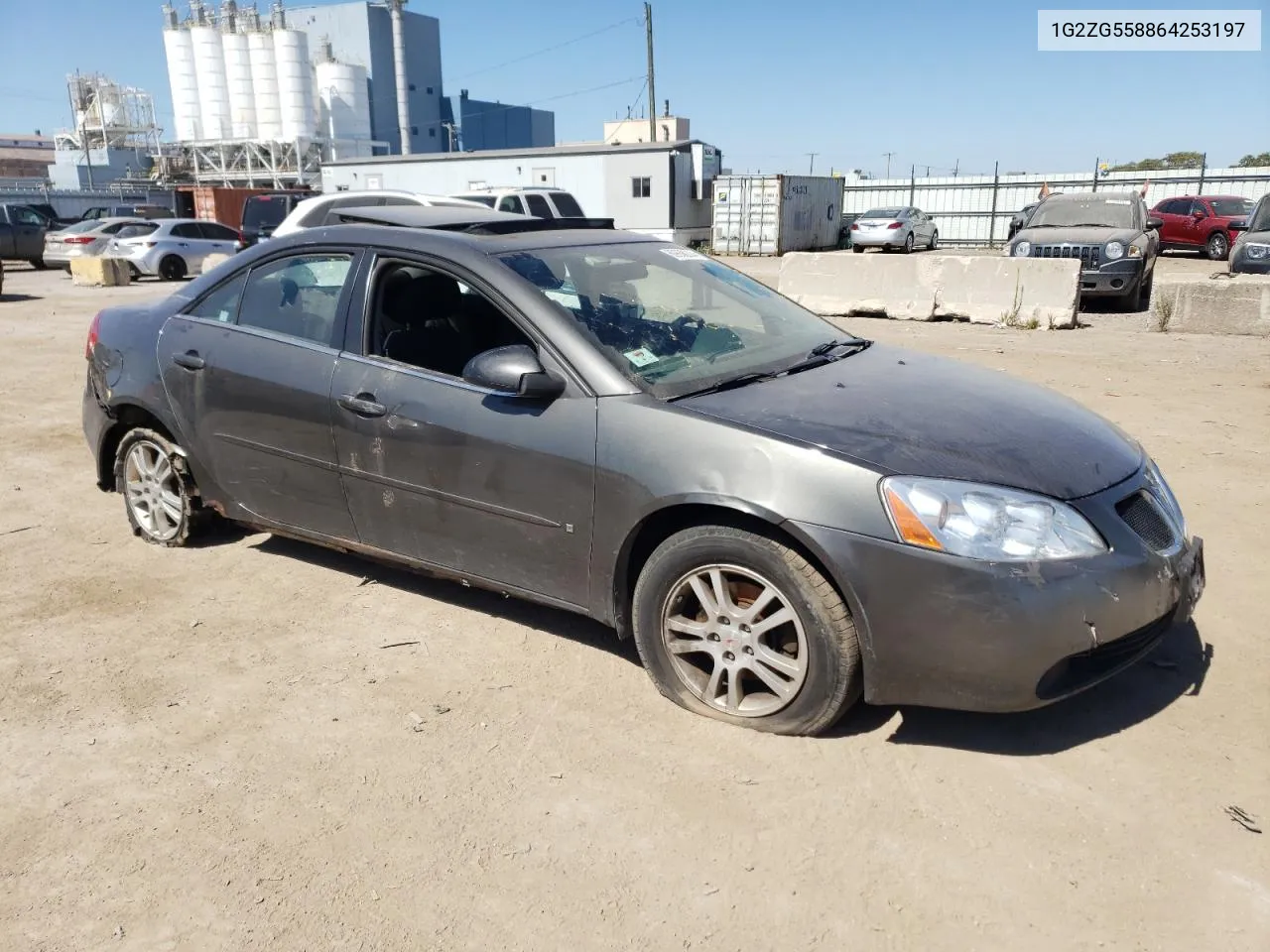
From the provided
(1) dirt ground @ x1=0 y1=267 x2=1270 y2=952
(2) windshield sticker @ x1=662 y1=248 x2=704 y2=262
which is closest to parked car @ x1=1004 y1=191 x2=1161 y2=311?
(1) dirt ground @ x1=0 y1=267 x2=1270 y2=952

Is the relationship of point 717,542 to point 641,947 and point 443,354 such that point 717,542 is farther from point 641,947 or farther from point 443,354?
point 443,354

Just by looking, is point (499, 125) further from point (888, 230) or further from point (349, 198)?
point (349, 198)

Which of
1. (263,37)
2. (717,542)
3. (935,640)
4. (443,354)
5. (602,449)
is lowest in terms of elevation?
(935,640)

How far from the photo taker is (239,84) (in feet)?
220

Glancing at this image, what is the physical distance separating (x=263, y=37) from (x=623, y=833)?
74.3 meters

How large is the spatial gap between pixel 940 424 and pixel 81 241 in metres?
23.7

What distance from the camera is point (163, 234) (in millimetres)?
21078

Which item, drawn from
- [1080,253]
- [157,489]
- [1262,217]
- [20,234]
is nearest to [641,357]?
[157,489]

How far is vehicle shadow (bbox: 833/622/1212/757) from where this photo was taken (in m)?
3.08

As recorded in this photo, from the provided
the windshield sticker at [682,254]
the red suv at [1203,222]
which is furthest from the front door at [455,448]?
the red suv at [1203,222]

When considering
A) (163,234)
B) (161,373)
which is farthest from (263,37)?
(161,373)

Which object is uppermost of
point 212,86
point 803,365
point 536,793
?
point 212,86

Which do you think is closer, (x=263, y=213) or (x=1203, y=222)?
(x=263, y=213)

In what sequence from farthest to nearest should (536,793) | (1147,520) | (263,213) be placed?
(263,213) → (1147,520) → (536,793)
